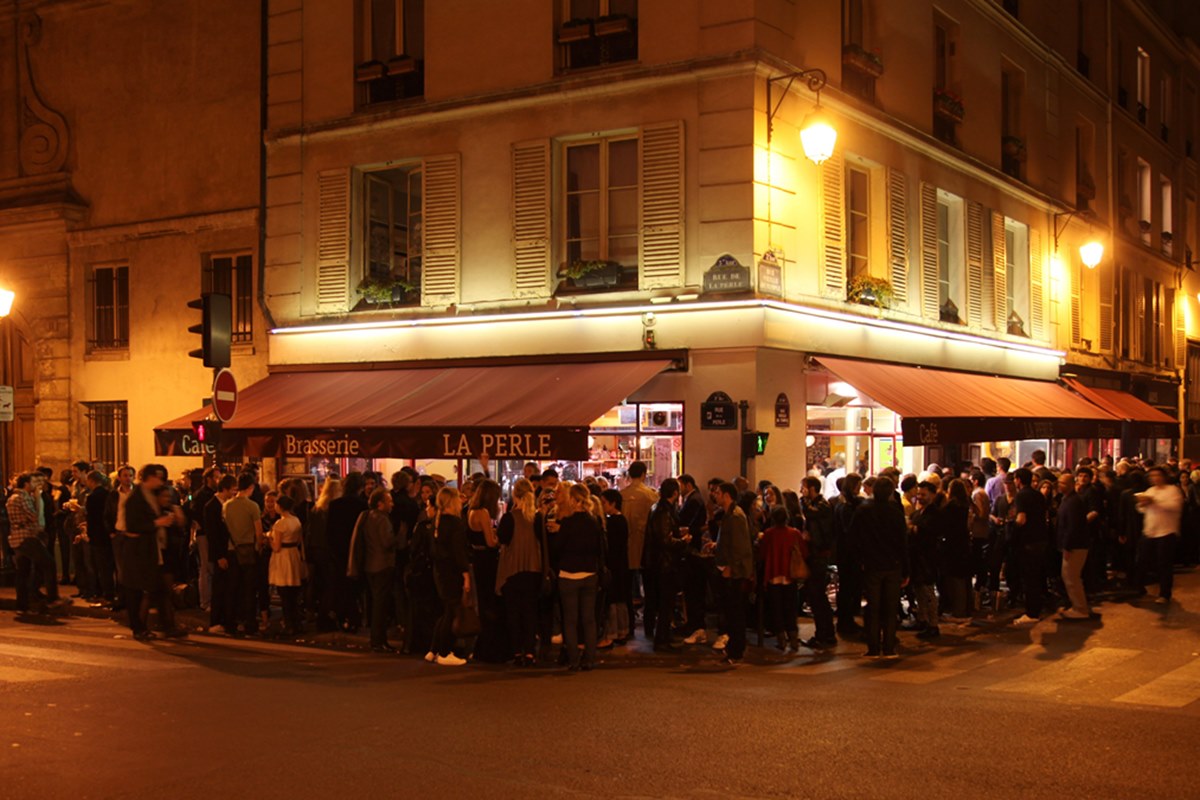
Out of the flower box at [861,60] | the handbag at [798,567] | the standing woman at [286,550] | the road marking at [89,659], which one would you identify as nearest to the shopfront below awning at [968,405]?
the flower box at [861,60]

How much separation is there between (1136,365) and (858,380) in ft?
56.7

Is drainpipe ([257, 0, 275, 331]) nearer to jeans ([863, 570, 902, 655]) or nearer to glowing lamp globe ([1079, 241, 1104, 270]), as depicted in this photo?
jeans ([863, 570, 902, 655])

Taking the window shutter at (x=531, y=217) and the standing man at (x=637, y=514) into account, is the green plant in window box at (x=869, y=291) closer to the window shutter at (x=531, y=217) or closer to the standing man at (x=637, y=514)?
the window shutter at (x=531, y=217)

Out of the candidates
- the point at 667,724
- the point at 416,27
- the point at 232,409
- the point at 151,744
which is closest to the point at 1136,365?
the point at 416,27

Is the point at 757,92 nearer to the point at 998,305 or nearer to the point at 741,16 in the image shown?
the point at 741,16

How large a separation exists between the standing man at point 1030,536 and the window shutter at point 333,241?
10767mm

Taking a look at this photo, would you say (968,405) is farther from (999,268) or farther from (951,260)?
(999,268)

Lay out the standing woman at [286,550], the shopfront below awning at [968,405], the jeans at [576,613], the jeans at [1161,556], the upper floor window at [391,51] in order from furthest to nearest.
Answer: the upper floor window at [391,51] < the shopfront below awning at [968,405] < the jeans at [1161,556] < the standing woman at [286,550] < the jeans at [576,613]

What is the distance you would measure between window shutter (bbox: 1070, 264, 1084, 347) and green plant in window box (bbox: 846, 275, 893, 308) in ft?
32.0

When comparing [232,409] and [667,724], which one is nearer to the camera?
[667,724]

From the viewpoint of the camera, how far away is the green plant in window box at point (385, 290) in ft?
61.2

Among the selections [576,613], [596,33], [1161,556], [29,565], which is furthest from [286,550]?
[1161,556]

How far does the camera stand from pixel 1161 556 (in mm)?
14891

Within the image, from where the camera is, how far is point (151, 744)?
7523mm
